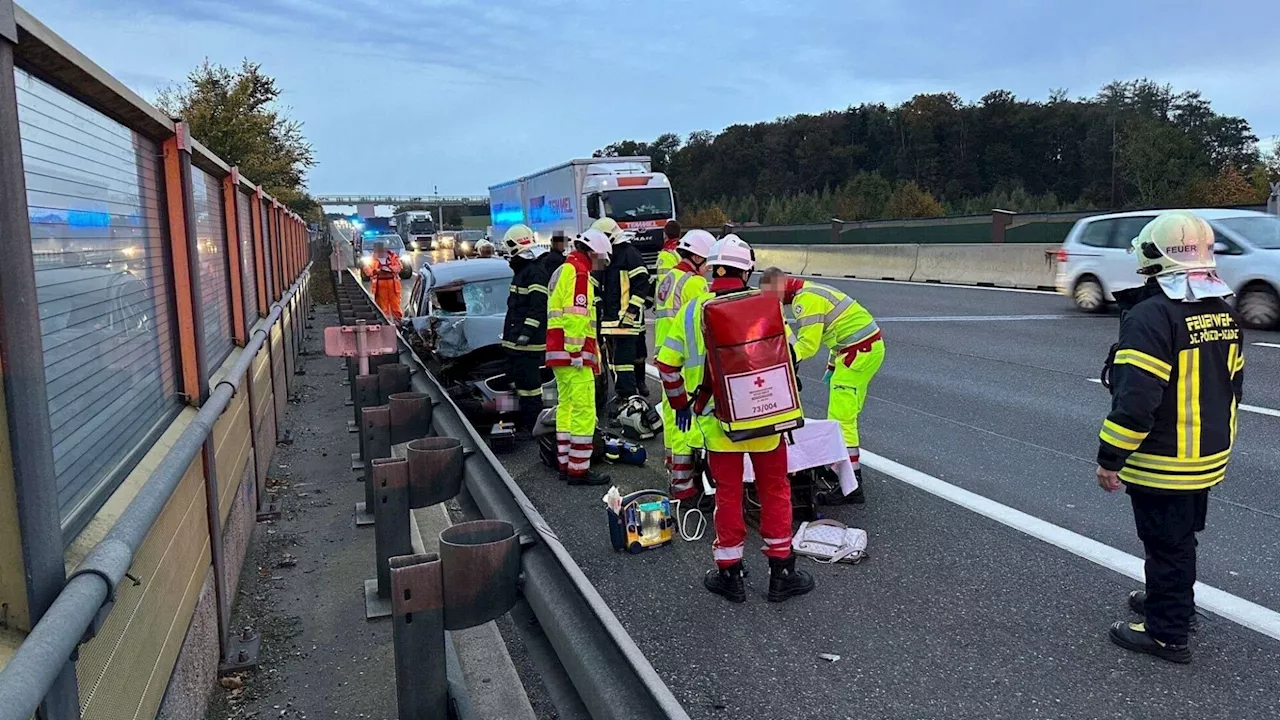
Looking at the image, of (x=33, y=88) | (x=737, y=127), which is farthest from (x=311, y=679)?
(x=737, y=127)

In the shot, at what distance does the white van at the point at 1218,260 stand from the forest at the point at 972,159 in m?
35.2

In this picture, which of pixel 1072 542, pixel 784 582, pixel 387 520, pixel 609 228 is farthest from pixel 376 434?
pixel 609 228

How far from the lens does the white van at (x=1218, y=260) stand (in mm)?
12570

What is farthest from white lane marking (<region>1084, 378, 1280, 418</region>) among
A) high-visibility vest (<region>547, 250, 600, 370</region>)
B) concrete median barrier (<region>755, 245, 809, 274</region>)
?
concrete median barrier (<region>755, 245, 809, 274</region>)

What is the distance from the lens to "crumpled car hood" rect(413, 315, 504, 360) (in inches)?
348

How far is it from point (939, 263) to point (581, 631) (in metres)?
22.1

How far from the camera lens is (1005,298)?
1803 centimetres

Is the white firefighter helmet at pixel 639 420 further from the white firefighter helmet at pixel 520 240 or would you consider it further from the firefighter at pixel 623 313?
the white firefighter helmet at pixel 520 240

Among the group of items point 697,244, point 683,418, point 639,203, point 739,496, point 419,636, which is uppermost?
point 639,203

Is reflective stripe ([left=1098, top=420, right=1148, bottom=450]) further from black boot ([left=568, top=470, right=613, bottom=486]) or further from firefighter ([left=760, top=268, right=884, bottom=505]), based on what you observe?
black boot ([left=568, top=470, right=613, bottom=486])

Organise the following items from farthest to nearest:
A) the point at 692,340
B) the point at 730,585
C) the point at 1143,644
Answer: the point at 692,340
the point at 730,585
the point at 1143,644

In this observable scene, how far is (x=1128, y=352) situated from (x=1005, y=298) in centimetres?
1498

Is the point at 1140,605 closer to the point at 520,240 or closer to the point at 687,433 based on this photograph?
the point at 687,433

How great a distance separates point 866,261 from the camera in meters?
25.8
